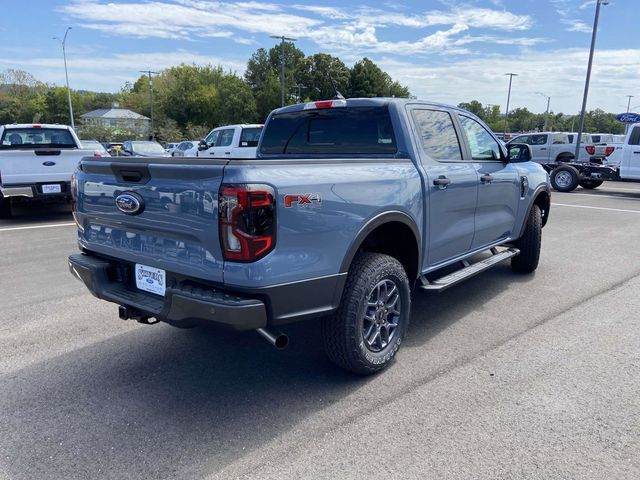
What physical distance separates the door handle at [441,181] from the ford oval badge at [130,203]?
2.18m

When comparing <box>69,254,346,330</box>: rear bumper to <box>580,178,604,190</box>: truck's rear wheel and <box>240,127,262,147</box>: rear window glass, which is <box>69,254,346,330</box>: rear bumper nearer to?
<box>240,127,262,147</box>: rear window glass

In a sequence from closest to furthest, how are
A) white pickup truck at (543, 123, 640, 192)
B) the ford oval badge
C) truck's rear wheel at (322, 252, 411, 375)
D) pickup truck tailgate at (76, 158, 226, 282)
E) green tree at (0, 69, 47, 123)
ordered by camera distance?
pickup truck tailgate at (76, 158, 226, 282)
the ford oval badge
truck's rear wheel at (322, 252, 411, 375)
white pickup truck at (543, 123, 640, 192)
green tree at (0, 69, 47, 123)

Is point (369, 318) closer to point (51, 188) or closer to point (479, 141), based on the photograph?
point (479, 141)

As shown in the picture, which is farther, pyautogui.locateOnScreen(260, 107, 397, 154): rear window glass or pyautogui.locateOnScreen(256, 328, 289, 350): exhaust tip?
pyautogui.locateOnScreen(260, 107, 397, 154): rear window glass

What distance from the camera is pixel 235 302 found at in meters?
2.58

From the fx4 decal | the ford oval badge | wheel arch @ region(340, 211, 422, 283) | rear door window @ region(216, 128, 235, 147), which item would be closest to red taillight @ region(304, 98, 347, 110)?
wheel arch @ region(340, 211, 422, 283)

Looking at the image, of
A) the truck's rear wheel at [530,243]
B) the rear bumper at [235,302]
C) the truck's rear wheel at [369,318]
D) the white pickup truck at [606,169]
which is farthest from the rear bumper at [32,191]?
the white pickup truck at [606,169]

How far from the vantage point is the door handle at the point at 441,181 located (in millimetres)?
3846

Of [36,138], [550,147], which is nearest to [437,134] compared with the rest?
[36,138]

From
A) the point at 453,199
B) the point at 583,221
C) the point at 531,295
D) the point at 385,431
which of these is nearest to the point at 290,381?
the point at 385,431

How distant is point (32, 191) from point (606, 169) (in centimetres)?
1632

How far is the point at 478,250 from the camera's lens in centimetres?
484

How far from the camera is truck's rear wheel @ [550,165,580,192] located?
16.2m

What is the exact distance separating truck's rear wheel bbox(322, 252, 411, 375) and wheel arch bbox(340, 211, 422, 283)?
187 millimetres
